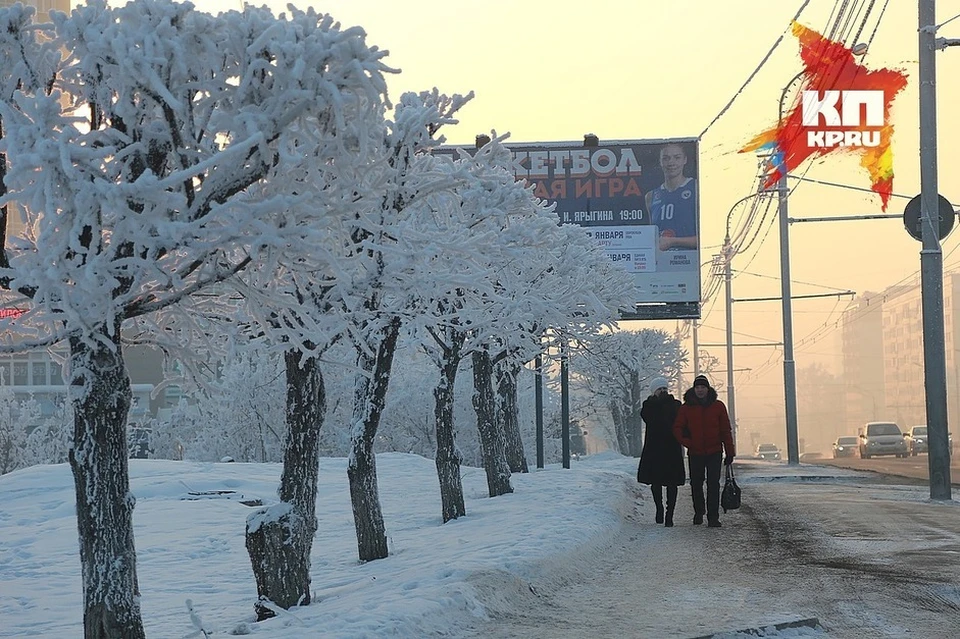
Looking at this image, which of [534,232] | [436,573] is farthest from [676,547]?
[534,232]

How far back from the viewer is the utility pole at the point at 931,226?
20078 millimetres

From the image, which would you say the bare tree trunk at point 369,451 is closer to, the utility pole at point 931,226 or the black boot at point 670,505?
the black boot at point 670,505

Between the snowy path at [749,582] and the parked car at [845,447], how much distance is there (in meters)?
51.8

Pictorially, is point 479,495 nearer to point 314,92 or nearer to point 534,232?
point 534,232

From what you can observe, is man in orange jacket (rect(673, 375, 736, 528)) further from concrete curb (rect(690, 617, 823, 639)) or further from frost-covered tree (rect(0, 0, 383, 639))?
frost-covered tree (rect(0, 0, 383, 639))

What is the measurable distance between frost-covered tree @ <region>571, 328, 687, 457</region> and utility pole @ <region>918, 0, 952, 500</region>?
44.1 m

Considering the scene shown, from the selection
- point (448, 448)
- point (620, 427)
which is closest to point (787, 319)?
point (448, 448)

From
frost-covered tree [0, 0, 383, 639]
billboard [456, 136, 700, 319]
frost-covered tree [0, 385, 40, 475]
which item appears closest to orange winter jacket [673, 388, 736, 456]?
frost-covered tree [0, 0, 383, 639]

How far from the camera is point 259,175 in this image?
724 centimetres

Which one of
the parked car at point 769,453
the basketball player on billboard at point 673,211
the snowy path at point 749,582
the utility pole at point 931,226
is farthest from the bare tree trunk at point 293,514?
the parked car at point 769,453

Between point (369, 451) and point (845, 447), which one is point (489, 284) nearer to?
point (369, 451)

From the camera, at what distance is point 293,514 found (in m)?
10.3

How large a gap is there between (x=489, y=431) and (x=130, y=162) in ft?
50.7

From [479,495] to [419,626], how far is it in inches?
A: 617
